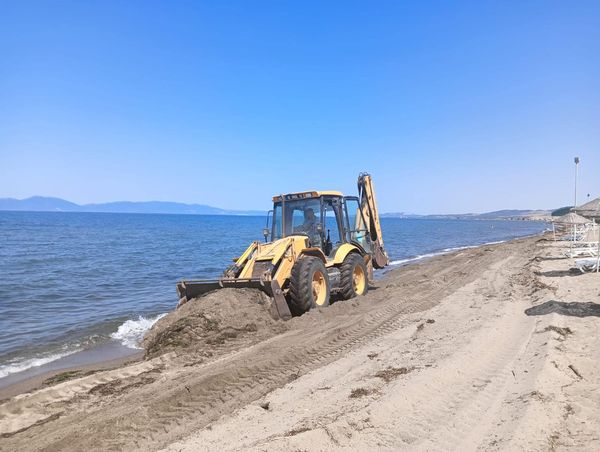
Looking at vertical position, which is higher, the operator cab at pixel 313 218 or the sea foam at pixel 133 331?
the operator cab at pixel 313 218

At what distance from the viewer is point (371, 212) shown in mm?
12875

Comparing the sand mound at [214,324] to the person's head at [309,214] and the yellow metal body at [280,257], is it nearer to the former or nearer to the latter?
the yellow metal body at [280,257]

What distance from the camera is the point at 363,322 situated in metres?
7.94

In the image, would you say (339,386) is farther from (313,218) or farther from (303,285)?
(313,218)

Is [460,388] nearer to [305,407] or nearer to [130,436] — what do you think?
[305,407]

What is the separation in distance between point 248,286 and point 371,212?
5.78 metres

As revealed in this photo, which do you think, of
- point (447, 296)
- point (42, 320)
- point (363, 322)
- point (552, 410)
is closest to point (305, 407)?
point (552, 410)

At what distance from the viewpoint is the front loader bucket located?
320 inches

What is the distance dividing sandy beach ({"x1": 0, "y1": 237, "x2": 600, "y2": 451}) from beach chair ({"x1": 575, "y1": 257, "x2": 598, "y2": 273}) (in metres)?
5.01

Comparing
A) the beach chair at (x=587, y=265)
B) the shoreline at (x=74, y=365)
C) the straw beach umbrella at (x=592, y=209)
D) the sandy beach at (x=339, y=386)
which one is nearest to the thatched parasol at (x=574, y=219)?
the straw beach umbrella at (x=592, y=209)

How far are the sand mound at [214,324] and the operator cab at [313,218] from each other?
2475 millimetres

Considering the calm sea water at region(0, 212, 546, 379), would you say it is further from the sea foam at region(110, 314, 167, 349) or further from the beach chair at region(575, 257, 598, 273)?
the beach chair at region(575, 257, 598, 273)

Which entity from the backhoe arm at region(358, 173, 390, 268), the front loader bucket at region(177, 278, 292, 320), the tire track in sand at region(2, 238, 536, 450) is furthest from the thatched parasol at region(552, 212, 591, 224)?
the front loader bucket at region(177, 278, 292, 320)

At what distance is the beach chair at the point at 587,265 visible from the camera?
41.1 feet
